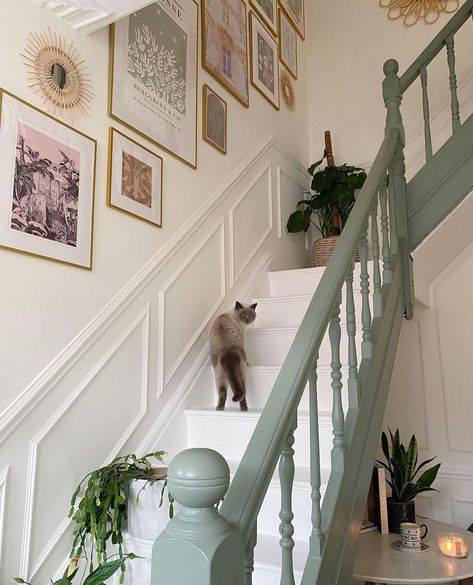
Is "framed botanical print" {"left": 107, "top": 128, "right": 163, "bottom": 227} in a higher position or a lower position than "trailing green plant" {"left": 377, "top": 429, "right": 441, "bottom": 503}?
higher

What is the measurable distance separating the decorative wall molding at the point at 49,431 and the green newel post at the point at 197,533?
1.01m

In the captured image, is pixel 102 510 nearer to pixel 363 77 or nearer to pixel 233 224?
pixel 233 224

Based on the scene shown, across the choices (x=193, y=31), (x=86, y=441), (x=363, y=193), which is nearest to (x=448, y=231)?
(x=363, y=193)

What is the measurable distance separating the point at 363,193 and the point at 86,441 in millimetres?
1464

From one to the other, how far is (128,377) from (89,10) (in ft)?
4.78

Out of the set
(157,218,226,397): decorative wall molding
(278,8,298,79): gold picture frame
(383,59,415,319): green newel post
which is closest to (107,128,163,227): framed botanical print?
(157,218,226,397): decorative wall molding

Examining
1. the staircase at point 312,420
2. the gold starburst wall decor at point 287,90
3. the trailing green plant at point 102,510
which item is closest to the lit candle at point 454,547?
the staircase at point 312,420

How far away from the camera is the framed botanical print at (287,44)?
3.93 metres

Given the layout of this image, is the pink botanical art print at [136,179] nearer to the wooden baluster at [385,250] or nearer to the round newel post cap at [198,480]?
the wooden baluster at [385,250]

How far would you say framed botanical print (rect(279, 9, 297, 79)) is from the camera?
12.9 feet

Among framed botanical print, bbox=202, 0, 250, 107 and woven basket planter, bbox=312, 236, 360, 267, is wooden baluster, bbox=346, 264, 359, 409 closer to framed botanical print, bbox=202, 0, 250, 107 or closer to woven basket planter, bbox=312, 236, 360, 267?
woven basket planter, bbox=312, 236, 360, 267

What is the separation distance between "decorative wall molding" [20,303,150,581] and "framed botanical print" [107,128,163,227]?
0.49m

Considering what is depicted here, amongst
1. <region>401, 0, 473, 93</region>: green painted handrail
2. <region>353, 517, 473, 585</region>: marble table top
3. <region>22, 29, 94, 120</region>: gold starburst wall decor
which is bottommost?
<region>353, 517, 473, 585</region>: marble table top

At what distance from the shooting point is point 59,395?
175cm
